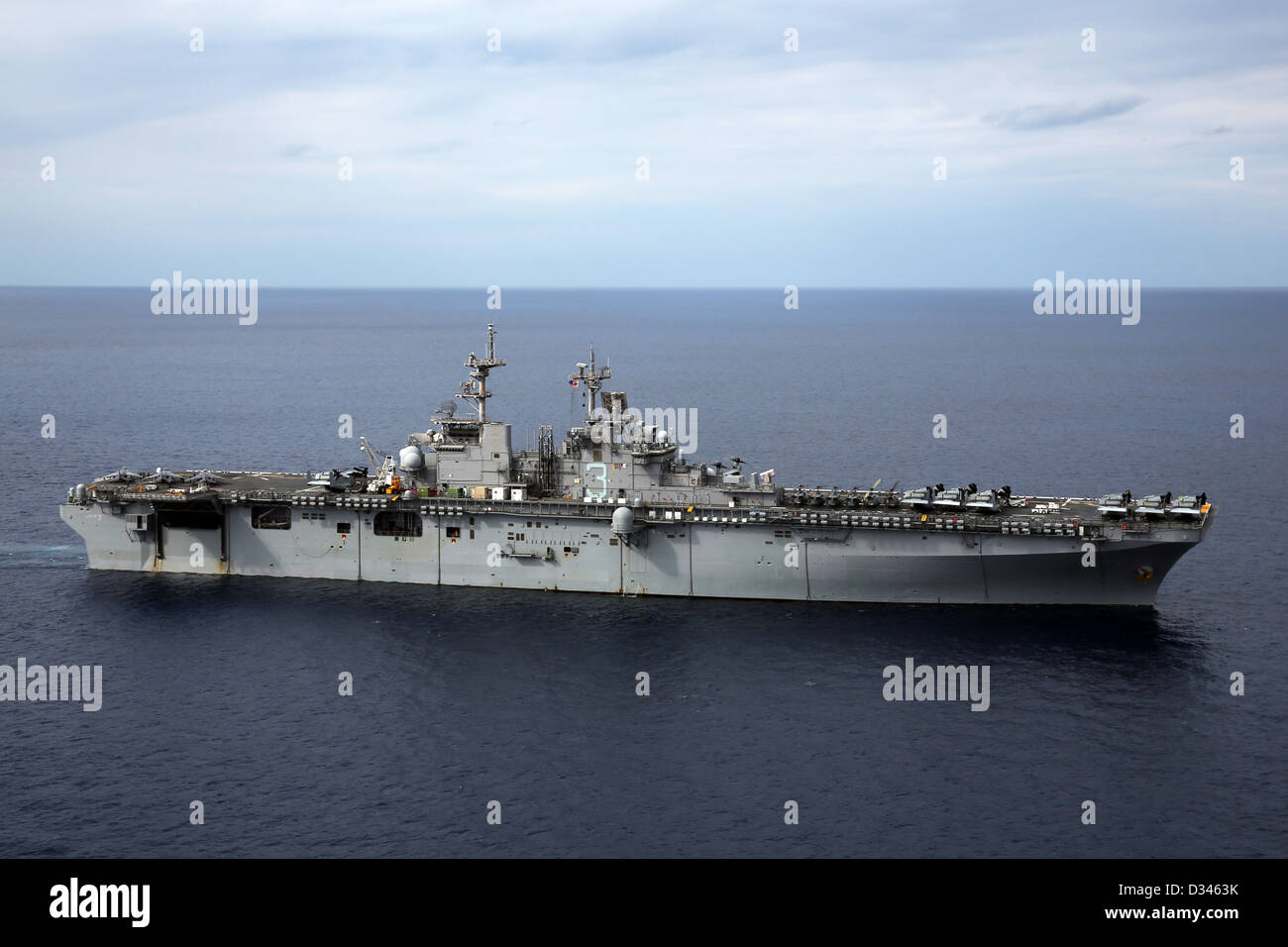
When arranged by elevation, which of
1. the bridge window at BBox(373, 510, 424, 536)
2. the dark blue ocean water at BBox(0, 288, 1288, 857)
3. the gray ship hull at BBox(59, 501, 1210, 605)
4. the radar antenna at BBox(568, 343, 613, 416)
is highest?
the radar antenna at BBox(568, 343, 613, 416)

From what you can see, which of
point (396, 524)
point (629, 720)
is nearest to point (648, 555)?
point (396, 524)

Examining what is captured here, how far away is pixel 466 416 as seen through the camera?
63094 millimetres

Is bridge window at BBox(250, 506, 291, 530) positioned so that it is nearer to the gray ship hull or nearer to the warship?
the warship

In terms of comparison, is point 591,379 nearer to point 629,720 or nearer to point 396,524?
point 396,524

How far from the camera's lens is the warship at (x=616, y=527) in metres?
55.4

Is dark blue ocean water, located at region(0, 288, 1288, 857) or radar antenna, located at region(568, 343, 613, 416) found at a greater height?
radar antenna, located at region(568, 343, 613, 416)

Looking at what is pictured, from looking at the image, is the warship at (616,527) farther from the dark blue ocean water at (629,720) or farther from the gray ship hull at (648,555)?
the dark blue ocean water at (629,720)

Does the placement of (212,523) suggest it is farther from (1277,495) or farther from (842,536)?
(1277,495)

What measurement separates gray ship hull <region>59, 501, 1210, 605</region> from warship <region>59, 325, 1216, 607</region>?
0.07 meters

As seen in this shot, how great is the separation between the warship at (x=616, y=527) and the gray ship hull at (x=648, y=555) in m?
0.07

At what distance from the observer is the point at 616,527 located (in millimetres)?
57531

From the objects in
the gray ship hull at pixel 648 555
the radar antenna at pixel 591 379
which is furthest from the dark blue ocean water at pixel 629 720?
the radar antenna at pixel 591 379

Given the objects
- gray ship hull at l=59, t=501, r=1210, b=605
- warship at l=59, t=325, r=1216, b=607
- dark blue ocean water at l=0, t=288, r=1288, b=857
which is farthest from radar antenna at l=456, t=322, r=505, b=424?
dark blue ocean water at l=0, t=288, r=1288, b=857

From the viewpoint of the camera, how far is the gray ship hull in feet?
182
